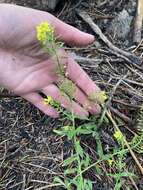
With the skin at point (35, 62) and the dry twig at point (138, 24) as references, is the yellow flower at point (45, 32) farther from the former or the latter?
the dry twig at point (138, 24)

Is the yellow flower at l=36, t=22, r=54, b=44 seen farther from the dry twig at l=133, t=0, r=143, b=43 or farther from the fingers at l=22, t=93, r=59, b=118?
the dry twig at l=133, t=0, r=143, b=43

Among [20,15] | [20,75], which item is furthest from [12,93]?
[20,15]

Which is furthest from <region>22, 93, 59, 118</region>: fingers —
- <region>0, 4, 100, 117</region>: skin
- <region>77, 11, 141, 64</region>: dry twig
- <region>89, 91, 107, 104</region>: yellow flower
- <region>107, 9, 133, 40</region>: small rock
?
<region>107, 9, 133, 40</region>: small rock

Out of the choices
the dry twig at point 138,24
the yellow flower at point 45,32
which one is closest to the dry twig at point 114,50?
the dry twig at point 138,24

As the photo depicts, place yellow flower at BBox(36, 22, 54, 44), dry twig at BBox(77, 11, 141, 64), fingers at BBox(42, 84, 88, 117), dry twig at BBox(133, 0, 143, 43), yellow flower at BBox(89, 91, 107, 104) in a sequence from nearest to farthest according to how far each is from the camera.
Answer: yellow flower at BBox(36, 22, 54, 44) < yellow flower at BBox(89, 91, 107, 104) < fingers at BBox(42, 84, 88, 117) < dry twig at BBox(77, 11, 141, 64) < dry twig at BBox(133, 0, 143, 43)

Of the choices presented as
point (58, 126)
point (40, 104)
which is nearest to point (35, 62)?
point (40, 104)

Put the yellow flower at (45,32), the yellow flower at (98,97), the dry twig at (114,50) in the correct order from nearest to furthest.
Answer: the yellow flower at (45,32) → the yellow flower at (98,97) → the dry twig at (114,50)

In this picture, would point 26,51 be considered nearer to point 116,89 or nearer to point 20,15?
point 20,15

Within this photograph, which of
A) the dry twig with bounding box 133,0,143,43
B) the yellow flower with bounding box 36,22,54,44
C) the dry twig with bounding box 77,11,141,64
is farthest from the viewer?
the dry twig with bounding box 133,0,143,43
